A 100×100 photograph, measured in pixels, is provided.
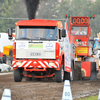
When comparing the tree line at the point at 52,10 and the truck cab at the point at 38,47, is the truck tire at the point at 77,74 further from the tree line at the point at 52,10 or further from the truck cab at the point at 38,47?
the tree line at the point at 52,10

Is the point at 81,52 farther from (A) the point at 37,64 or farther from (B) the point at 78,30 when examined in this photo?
(A) the point at 37,64

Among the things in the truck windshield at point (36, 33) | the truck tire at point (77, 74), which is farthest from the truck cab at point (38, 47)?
the truck tire at point (77, 74)

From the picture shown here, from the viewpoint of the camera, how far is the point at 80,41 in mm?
20266

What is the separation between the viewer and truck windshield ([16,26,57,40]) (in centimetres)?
1438

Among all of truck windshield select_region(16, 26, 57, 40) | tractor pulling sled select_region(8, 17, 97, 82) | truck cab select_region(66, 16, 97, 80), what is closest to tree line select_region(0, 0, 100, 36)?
truck cab select_region(66, 16, 97, 80)

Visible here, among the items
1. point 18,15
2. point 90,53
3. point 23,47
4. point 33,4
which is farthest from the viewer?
point 18,15

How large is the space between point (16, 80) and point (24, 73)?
1.81ft

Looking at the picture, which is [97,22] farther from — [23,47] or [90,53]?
[23,47]

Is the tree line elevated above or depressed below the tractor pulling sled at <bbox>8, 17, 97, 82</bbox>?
above

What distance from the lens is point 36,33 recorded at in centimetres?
1443

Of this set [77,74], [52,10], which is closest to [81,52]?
[77,74]

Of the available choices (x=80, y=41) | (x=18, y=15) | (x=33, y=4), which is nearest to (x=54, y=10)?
(x=18, y=15)

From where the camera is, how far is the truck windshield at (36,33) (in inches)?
566

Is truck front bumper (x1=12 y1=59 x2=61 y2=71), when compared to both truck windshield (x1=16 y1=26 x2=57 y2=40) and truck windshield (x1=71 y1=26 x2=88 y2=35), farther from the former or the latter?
truck windshield (x1=71 y1=26 x2=88 y2=35)
